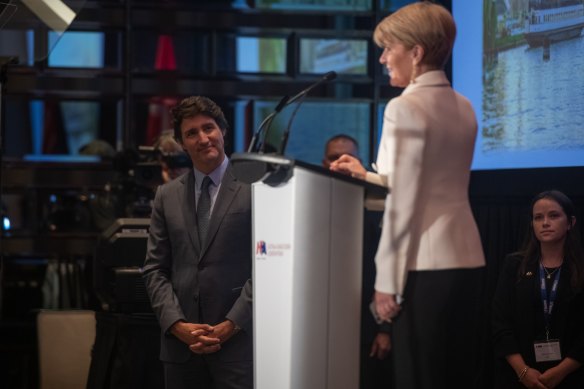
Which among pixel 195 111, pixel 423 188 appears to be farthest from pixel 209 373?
pixel 423 188

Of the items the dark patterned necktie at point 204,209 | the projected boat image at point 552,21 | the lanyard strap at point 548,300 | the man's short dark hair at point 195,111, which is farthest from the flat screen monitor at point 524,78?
the dark patterned necktie at point 204,209

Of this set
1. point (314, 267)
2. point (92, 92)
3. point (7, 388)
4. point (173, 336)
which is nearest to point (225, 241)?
point (173, 336)

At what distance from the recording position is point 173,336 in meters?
3.01

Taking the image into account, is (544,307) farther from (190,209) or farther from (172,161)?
(172,161)

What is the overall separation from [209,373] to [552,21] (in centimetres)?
239

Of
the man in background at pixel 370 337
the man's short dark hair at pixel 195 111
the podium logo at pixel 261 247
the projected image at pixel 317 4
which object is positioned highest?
the projected image at pixel 317 4

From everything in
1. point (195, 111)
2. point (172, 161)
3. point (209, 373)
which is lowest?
point (209, 373)

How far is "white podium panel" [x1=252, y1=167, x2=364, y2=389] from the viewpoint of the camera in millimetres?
2090

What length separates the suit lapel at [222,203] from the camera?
2.99 m

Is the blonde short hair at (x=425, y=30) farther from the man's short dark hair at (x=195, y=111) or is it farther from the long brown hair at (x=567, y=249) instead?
the long brown hair at (x=567, y=249)

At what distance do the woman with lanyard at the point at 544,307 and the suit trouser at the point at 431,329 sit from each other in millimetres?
1846

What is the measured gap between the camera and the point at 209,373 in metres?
2.99

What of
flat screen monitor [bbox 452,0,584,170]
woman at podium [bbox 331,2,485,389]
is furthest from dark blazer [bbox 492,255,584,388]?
woman at podium [bbox 331,2,485,389]

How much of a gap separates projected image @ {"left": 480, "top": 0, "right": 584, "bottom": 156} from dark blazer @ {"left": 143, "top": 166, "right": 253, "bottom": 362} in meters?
1.85
